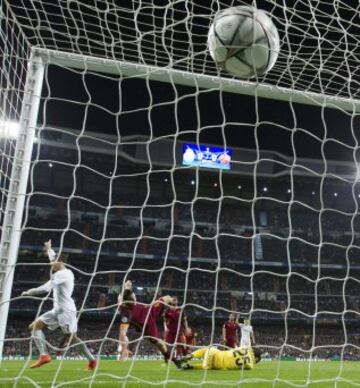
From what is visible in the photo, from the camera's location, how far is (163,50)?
153 inches

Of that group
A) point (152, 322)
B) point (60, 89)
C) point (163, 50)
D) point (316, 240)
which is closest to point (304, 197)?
point (316, 240)

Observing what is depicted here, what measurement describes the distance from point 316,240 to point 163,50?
2040 centimetres

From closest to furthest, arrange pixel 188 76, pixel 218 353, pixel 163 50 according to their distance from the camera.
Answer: pixel 188 76
pixel 163 50
pixel 218 353

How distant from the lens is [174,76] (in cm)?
345

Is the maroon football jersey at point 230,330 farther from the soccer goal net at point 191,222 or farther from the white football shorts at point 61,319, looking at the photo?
the white football shorts at point 61,319

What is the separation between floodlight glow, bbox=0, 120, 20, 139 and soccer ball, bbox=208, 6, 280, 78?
58.0 inches

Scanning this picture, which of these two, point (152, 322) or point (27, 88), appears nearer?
point (27, 88)

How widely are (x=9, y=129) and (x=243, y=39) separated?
173 cm

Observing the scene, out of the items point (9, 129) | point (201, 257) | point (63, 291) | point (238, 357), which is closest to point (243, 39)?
point (9, 129)

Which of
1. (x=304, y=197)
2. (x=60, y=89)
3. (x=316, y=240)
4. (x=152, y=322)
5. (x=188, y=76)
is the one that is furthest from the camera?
(x=304, y=197)

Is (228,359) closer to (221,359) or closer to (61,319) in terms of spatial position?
(221,359)

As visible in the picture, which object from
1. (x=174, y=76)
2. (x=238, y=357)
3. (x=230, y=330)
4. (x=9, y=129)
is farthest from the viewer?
(x=230, y=330)

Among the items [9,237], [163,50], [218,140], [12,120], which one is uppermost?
[218,140]

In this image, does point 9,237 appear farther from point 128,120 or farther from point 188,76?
point 128,120
